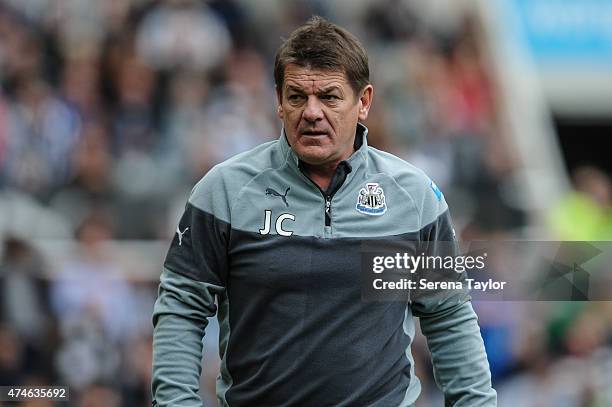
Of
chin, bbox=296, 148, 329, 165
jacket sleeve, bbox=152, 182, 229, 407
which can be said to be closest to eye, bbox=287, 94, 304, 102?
chin, bbox=296, 148, 329, 165

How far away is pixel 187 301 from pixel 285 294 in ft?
0.88

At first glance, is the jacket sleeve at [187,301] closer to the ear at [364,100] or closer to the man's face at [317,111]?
the man's face at [317,111]

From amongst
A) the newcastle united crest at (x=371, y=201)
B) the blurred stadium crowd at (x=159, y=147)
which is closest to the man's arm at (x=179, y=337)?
the newcastle united crest at (x=371, y=201)

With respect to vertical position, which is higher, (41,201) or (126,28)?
(126,28)

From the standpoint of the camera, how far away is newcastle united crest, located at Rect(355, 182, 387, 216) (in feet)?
11.8

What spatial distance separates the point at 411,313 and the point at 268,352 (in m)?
0.48

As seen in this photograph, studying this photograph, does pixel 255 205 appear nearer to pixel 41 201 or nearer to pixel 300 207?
pixel 300 207

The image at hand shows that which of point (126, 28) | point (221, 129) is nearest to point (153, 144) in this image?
point (221, 129)

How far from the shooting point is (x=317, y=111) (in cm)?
349

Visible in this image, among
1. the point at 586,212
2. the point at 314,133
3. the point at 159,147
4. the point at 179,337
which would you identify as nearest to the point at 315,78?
the point at 314,133

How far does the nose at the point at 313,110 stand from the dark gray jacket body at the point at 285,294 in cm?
16

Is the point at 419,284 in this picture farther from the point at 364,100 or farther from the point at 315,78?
the point at 315,78

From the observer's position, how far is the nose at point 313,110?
3490 millimetres

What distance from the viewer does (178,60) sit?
32.8 feet
